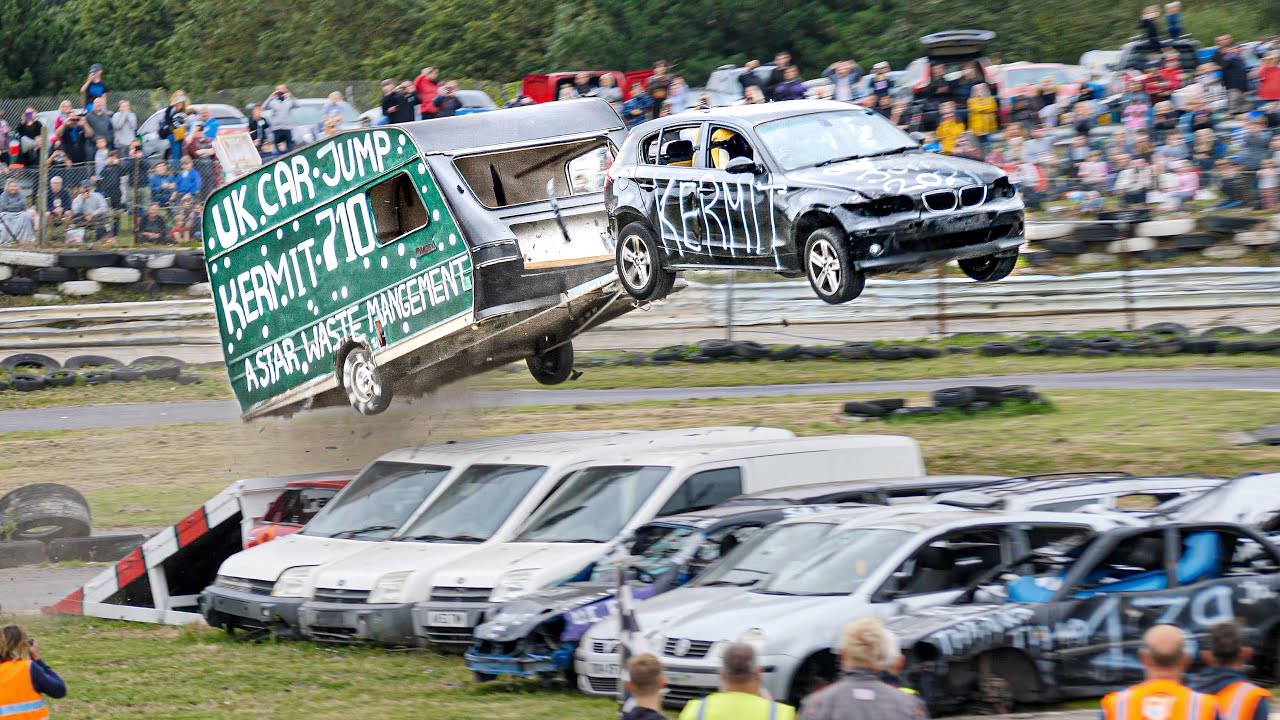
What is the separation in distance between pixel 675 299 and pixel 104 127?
33.6 ft

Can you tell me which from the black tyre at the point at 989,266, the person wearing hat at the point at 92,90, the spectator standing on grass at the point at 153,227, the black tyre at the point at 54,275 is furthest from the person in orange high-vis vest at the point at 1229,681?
the black tyre at the point at 54,275

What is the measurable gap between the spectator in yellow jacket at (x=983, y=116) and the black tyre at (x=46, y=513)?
1140 centimetres

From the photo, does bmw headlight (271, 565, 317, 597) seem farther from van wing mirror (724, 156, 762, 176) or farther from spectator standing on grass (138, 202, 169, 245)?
spectator standing on grass (138, 202, 169, 245)

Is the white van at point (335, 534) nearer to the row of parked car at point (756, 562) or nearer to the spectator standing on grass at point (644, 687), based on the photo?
the row of parked car at point (756, 562)

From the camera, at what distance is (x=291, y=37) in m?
47.7

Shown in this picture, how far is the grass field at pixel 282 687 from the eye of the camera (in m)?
9.22

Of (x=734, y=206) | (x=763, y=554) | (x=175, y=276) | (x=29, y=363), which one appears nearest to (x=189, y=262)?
(x=175, y=276)

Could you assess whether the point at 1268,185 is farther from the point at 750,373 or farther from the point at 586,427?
the point at 586,427

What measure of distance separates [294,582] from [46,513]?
6614 millimetres

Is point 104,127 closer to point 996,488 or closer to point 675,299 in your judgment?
point 675,299

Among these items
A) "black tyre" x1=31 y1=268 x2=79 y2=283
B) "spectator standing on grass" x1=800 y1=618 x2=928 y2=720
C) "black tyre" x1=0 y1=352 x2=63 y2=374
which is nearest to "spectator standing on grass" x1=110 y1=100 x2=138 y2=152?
"black tyre" x1=31 y1=268 x2=79 y2=283

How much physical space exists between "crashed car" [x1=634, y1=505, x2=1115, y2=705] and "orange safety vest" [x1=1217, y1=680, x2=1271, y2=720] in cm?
279

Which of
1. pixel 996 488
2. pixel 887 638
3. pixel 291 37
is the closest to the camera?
pixel 887 638

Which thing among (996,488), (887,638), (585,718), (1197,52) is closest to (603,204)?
(996,488)
